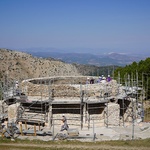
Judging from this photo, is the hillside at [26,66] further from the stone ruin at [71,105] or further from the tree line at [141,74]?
the stone ruin at [71,105]

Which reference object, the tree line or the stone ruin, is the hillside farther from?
the stone ruin

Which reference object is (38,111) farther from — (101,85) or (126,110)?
(126,110)

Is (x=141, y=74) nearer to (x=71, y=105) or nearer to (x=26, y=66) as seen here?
(x=71, y=105)

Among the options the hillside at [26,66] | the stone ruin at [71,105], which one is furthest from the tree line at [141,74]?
the hillside at [26,66]

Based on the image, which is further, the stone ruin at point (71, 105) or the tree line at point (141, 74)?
the tree line at point (141, 74)

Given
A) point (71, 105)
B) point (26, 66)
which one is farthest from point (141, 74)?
point (26, 66)

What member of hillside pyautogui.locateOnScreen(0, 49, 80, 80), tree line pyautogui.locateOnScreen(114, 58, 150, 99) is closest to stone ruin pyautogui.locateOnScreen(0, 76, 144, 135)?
tree line pyautogui.locateOnScreen(114, 58, 150, 99)

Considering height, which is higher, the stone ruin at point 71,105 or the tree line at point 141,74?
A: the tree line at point 141,74

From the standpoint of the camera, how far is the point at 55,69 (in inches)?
3556

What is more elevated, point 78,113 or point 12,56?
point 12,56

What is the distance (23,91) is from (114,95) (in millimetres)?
7898

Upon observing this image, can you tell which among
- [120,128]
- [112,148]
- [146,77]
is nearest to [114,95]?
[120,128]

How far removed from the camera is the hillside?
80.8 m

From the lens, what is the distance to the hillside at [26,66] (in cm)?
8075
